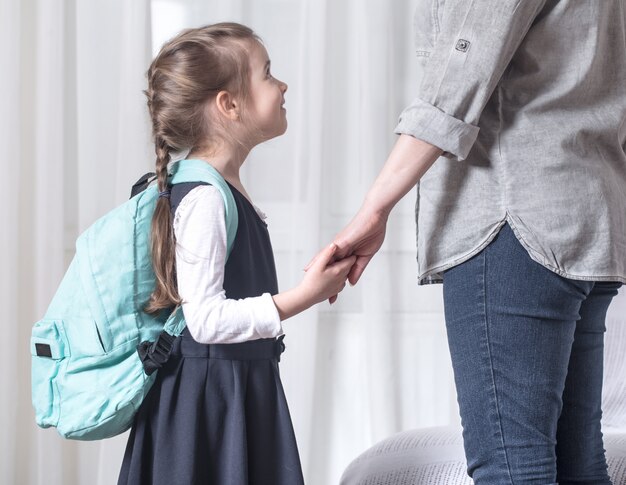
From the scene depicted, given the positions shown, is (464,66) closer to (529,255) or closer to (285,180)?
(529,255)

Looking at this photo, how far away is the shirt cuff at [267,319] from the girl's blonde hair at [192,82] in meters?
0.28

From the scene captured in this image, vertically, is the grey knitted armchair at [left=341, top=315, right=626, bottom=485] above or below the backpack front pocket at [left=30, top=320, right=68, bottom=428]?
below

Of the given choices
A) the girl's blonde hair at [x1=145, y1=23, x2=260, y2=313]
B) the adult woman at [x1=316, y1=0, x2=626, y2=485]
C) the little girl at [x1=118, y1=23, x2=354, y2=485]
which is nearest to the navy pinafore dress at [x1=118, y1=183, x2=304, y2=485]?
the little girl at [x1=118, y1=23, x2=354, y2=485]

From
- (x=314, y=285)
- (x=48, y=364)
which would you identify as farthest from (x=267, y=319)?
(x=48, y=364)

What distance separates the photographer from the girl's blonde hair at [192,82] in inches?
47.9

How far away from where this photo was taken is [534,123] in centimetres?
89

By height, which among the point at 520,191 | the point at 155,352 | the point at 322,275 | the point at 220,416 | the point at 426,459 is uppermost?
the point at 520,191

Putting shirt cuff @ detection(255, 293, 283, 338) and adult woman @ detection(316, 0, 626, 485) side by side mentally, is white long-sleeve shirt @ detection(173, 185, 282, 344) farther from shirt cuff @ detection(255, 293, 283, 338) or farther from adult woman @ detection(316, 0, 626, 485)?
adult woman @ detection(316, 0, 626, 485)

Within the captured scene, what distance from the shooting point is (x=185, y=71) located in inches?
47.9

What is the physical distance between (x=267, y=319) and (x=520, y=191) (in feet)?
1.28

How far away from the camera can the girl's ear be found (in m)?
1.23

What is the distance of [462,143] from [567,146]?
0.12 metres

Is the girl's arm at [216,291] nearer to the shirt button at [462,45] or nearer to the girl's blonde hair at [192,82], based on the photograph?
the girl's blonde hair at [192,82]

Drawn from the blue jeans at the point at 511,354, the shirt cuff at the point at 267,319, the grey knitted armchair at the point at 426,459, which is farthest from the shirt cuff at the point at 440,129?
the grey knitted armchair at the point at 426,459
